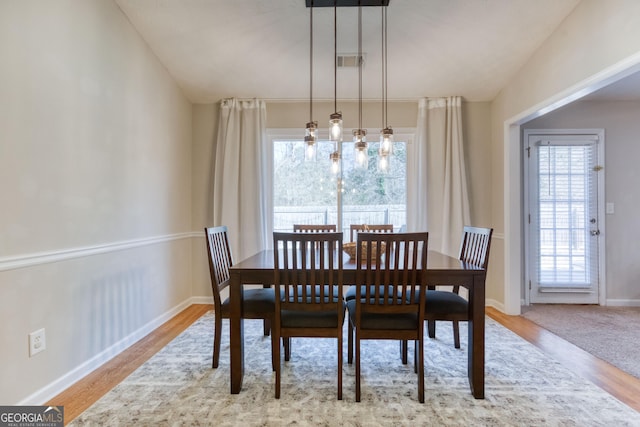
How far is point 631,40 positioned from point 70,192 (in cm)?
377

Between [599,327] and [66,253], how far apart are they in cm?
453

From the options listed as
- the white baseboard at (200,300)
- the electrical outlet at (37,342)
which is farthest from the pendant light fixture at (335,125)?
the white baseboard at (200,300)

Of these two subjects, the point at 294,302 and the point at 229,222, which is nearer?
the point at 294,302

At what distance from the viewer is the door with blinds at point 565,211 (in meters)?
3.88

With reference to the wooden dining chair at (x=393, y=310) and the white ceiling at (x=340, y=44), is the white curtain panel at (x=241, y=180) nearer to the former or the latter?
the white ceiling at (x=340, y=44)

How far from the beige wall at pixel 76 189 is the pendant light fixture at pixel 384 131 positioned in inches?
83.1

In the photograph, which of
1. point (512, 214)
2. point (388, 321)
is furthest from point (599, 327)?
point (388, 321)

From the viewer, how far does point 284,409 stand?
1826 mm

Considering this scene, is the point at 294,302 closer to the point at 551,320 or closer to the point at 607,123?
the point at 551,320

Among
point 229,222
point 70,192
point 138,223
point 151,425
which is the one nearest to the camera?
point 151,425

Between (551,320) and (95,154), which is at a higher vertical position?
(95,154)

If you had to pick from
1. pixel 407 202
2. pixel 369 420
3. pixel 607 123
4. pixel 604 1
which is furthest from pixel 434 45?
pixel 369 420

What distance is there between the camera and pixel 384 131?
2441mm

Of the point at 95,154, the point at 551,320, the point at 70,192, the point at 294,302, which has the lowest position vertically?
the point at 551,320
